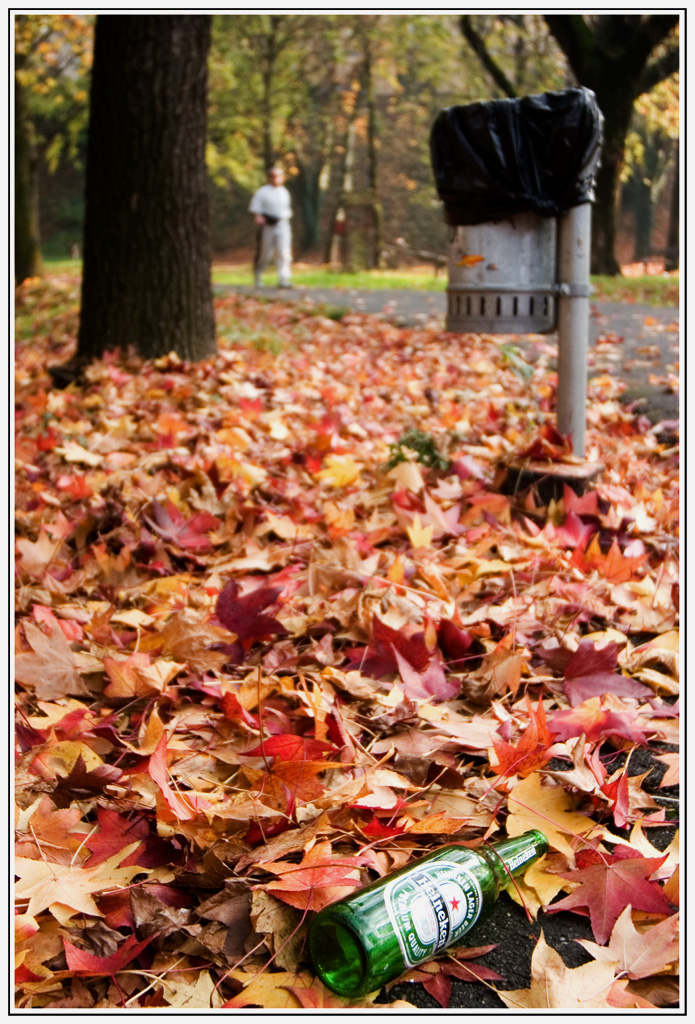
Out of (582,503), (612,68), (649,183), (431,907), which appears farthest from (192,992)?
(649,183)

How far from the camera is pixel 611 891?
135 cm

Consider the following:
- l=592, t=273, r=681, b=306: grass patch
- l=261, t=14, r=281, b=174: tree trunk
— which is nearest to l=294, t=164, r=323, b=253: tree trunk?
l=261, t=14, r=281, b=174: tree trunk

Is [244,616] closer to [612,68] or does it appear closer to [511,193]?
[511,193]

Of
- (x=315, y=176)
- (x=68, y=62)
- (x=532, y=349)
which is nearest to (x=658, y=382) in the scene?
(x=532, y=349)

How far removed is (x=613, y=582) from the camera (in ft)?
7.77

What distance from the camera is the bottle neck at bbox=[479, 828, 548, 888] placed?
1.40 meters

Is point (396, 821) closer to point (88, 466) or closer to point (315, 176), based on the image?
point (88, 466)

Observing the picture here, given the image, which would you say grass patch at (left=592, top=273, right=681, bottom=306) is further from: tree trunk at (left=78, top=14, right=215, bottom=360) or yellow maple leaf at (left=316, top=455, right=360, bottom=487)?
yellow maple leaf at (left=316, top=455, right=360, bottom=487)

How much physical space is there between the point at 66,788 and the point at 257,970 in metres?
0.47

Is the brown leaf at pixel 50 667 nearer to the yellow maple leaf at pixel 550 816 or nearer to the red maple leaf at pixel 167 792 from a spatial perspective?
the red maple leaf at pixel 167 792

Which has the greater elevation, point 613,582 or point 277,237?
point 277,237

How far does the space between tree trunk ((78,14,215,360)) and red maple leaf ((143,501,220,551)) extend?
2678 millimetres

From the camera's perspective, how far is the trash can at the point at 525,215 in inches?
110

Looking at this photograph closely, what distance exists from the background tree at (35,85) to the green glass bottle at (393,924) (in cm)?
1013
